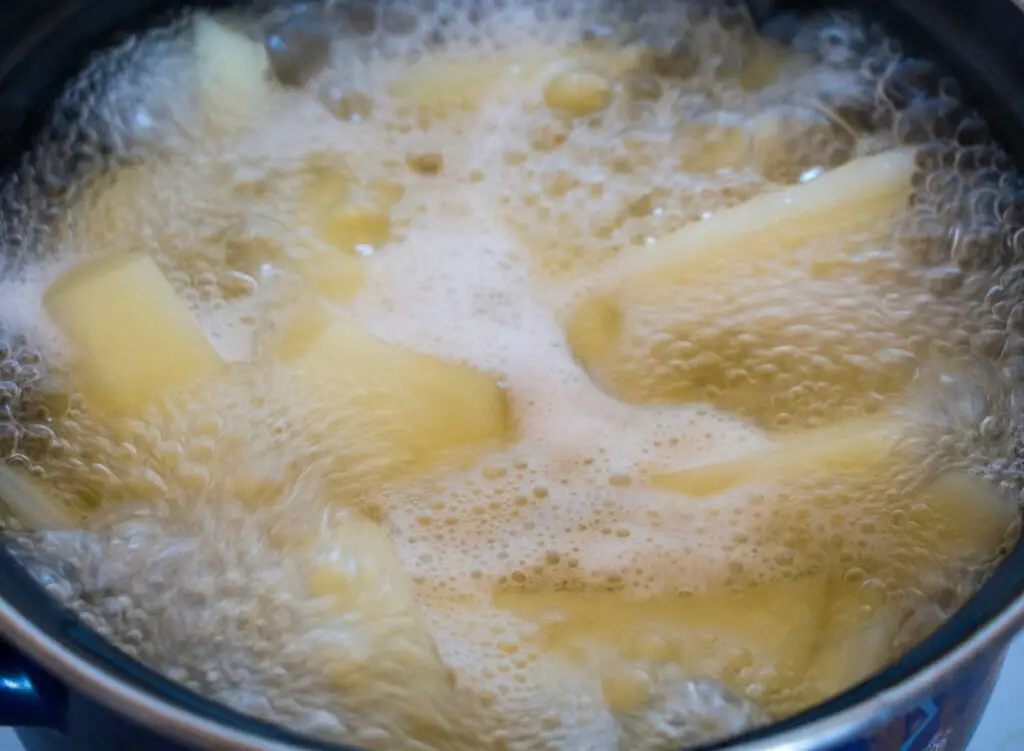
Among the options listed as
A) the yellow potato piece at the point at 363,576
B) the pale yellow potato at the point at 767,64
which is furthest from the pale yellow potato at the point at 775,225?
the yellow potato piece at the point at 363,576

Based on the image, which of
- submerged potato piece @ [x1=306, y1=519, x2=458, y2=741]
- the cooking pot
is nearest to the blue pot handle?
the cooking pot

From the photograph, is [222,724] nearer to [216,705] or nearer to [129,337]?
[216,705]

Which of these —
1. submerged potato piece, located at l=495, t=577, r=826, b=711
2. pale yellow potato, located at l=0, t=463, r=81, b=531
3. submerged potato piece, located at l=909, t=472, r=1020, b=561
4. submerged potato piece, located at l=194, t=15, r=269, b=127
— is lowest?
submerged potato piece, located at l=495, t=577, r=826, b=711

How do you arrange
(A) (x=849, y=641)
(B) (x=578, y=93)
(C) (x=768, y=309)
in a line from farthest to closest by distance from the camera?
(B) (x=578, y=93)
(C) (x=768, y=309)
(A) (x=849, y=641)

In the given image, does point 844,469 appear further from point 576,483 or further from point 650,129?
point 650,129

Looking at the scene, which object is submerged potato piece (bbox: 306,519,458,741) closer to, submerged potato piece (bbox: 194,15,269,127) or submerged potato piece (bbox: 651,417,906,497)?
submerged potato piece (bbox: 651,417,906,497)

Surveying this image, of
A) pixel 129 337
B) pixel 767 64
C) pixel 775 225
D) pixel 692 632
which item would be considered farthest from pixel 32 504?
pixel 767 64
